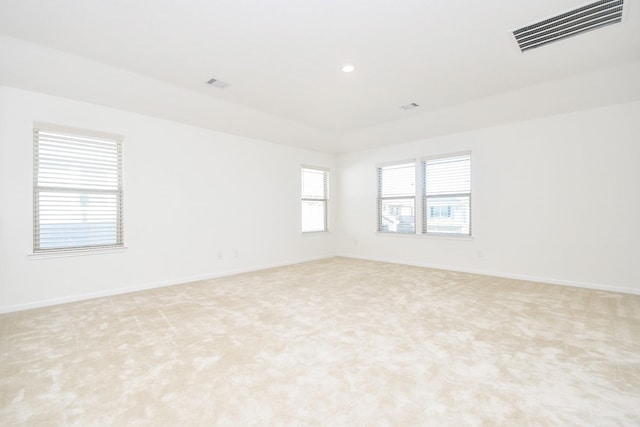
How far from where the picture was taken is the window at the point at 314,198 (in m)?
6.67

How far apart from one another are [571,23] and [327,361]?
3.56 meters

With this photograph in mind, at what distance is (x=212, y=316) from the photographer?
314 centimetres

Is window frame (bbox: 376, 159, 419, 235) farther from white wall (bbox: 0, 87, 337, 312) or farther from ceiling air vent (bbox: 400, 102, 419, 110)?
white wall (bbox: 0, 87, 337, 312)

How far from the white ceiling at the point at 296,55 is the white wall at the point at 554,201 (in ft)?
1.37

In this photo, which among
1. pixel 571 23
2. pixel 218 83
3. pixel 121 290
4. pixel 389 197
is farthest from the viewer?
pixel 389 197

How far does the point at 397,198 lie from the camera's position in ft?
20.6

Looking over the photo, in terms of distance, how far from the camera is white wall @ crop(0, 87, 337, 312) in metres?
3.36

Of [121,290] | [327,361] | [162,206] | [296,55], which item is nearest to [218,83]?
[296,55]

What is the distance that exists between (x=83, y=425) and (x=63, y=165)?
11.0 ft

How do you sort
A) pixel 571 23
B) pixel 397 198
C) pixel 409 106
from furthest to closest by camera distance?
pixel 397 198 < pixel 409 106 < pixel 571 23

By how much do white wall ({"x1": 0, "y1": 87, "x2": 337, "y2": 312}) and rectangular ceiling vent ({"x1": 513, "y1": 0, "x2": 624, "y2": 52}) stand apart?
4232 millimetres

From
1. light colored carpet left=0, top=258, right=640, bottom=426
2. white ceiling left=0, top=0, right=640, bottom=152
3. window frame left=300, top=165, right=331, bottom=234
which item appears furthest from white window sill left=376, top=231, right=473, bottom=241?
white ceiling left=0, top=0, right=640, bottom=152

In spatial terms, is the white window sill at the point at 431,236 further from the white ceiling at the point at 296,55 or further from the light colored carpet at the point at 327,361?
the white ceiling at the point at 296,55

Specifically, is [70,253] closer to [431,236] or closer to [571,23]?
[431,236]
